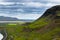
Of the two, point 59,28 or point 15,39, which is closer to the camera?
point 15,39

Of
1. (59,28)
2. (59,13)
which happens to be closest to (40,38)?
(59,28)

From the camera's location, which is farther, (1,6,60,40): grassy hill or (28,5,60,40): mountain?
(1,6,60,40): grassy hill

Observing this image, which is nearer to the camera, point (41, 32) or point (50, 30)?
point (50, 30)

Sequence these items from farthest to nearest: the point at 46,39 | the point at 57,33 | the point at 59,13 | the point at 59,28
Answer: the point at 59,13 < the point at 59,28 < the point at 57,33 < the point at 46,39

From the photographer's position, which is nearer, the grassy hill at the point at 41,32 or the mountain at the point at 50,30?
the mountain at the point at 50,30

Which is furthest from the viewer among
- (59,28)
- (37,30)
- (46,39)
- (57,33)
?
(37,30)

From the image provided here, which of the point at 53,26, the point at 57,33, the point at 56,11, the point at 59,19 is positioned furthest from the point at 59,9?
the point at 57,33

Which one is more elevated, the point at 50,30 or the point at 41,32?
the point at 50,30

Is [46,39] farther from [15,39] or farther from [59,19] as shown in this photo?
[59,19]

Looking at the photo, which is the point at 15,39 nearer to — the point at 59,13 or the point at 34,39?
the point at 34,39
